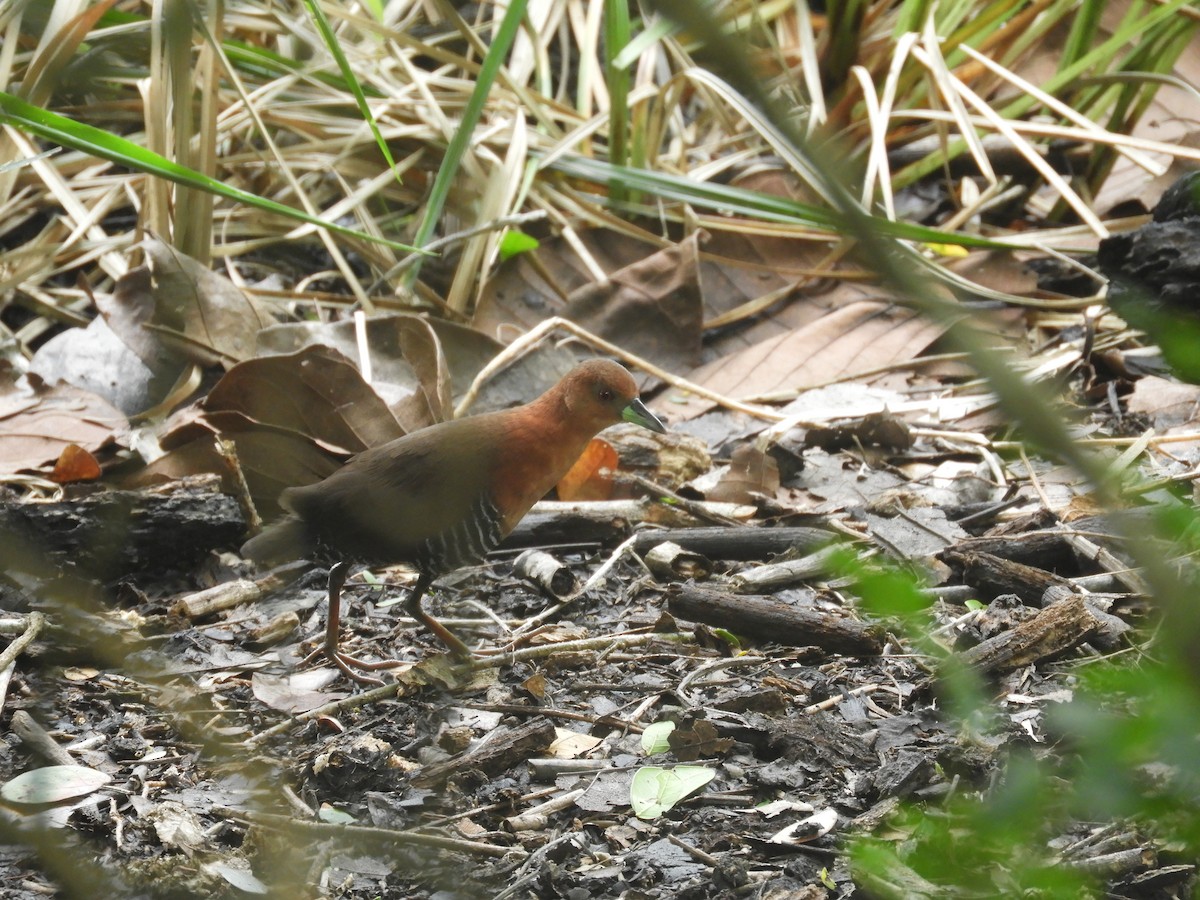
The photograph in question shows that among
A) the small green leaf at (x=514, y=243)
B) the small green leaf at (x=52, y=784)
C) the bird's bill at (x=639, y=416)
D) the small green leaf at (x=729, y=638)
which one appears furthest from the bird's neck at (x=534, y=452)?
the small green leaf at (x=514, y=243)

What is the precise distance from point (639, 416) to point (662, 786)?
4.94 feet

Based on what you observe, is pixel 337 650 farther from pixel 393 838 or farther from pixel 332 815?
pixel 393 838

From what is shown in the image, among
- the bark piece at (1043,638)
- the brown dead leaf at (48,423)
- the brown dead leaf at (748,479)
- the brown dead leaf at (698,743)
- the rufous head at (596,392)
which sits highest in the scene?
the rufous head at (596,392)

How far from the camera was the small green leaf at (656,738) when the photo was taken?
9.47ft

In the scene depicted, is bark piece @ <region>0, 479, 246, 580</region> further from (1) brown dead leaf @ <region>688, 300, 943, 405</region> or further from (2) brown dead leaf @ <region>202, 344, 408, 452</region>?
(1) brown dead leaf @ <region>688, 300, 943, 405</region>

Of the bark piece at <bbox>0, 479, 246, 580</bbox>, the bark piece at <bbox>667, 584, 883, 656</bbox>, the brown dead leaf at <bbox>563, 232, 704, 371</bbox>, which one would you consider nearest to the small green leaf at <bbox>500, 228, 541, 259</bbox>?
the brown dead leaf at <bbox>563, 232, 704, 371</bbox>

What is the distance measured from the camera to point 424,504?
3.48m

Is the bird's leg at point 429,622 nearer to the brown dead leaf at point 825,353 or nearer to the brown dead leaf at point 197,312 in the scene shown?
the brown dead leaf at point 197,312

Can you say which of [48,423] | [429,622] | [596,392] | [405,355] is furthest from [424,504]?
[48,423]

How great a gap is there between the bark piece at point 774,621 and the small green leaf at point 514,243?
2386 mm

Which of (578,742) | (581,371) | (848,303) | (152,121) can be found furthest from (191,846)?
(848,303)

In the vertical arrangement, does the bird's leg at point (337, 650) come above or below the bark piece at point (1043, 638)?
below

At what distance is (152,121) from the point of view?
4.71 metres

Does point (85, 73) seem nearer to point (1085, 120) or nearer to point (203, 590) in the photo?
point (203, 590)
